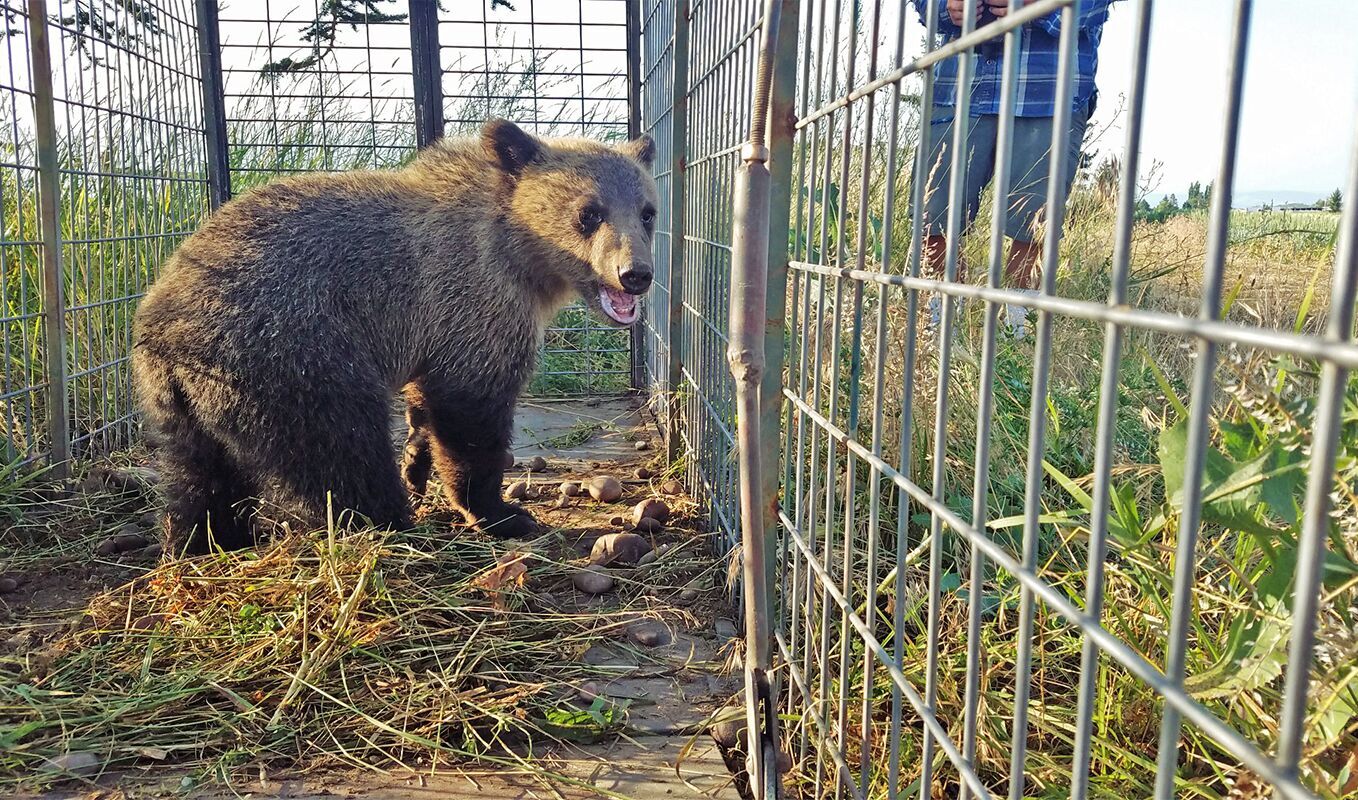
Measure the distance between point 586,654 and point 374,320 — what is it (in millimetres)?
1557

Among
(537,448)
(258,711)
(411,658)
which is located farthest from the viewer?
(537,448)

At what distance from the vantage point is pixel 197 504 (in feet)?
11.5

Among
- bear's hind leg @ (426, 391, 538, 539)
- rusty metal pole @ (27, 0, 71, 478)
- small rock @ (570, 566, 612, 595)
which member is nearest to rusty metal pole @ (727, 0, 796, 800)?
small rock @ (570, 566, 612, 595)

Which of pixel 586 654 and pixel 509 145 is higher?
pixel 509 145

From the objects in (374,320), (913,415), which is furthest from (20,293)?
(913,415)

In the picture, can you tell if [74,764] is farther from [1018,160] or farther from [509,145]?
[1018,160]

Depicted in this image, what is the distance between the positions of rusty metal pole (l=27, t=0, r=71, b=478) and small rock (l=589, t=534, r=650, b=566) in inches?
99.3

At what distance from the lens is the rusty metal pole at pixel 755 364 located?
201 cm

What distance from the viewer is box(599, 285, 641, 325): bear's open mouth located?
14.3ft

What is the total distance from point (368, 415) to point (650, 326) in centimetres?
291

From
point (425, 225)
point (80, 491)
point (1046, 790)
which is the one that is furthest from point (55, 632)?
point (1046, 790)

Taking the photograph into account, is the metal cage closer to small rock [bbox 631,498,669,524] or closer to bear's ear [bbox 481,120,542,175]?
small rock [bbox 631,498,669,524]

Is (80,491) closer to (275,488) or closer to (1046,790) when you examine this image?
(275,488)

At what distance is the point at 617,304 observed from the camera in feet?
14.3
